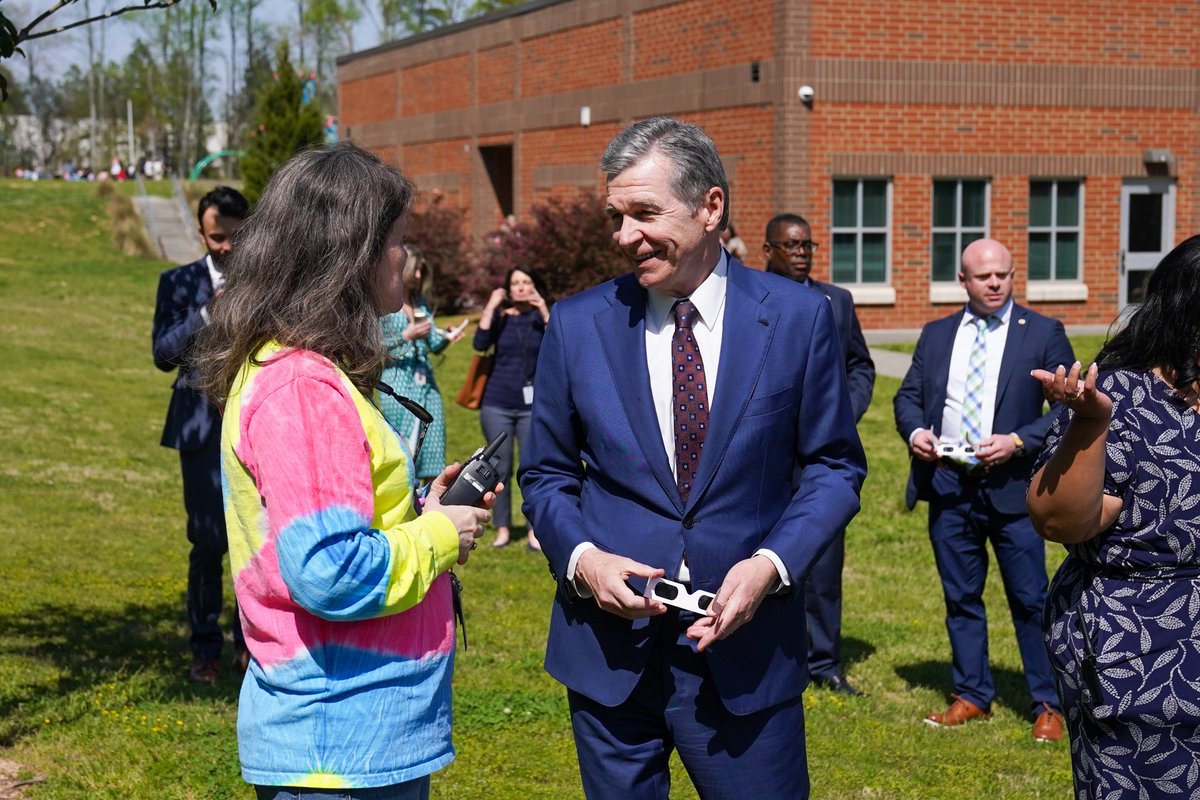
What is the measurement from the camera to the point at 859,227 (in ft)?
74.1

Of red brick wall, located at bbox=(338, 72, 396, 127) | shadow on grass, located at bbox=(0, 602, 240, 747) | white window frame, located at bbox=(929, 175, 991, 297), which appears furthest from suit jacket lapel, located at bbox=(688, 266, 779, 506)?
A: red brick wall, located at bbox=(338, 72, 396, 127)

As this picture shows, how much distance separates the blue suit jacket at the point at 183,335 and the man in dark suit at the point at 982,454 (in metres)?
3.20

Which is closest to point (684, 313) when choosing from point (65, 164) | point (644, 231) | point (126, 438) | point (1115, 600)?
point (644, 231)

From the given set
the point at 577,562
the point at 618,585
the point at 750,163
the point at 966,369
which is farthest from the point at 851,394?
the point at 750,163

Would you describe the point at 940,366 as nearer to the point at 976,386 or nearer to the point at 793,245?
the point at 976,386

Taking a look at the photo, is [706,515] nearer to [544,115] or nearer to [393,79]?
[544,115]

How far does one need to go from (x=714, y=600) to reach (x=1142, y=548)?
1155 mm

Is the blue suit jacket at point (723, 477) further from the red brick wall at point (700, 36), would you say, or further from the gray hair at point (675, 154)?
the red brick wall at point (700, 36)

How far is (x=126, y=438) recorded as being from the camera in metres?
14.8

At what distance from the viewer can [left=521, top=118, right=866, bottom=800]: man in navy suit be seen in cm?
329

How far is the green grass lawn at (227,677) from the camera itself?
5.57 meters

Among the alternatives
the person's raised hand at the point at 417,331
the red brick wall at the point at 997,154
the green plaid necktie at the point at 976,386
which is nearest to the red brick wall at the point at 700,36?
the red brick wall at the point at 997,154

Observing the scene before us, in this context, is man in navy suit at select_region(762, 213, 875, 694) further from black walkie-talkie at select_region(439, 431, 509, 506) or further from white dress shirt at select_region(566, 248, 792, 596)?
black walkie-talkie at select_region(439, 431, 509, 506)

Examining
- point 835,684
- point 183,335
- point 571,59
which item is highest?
point 571,59
